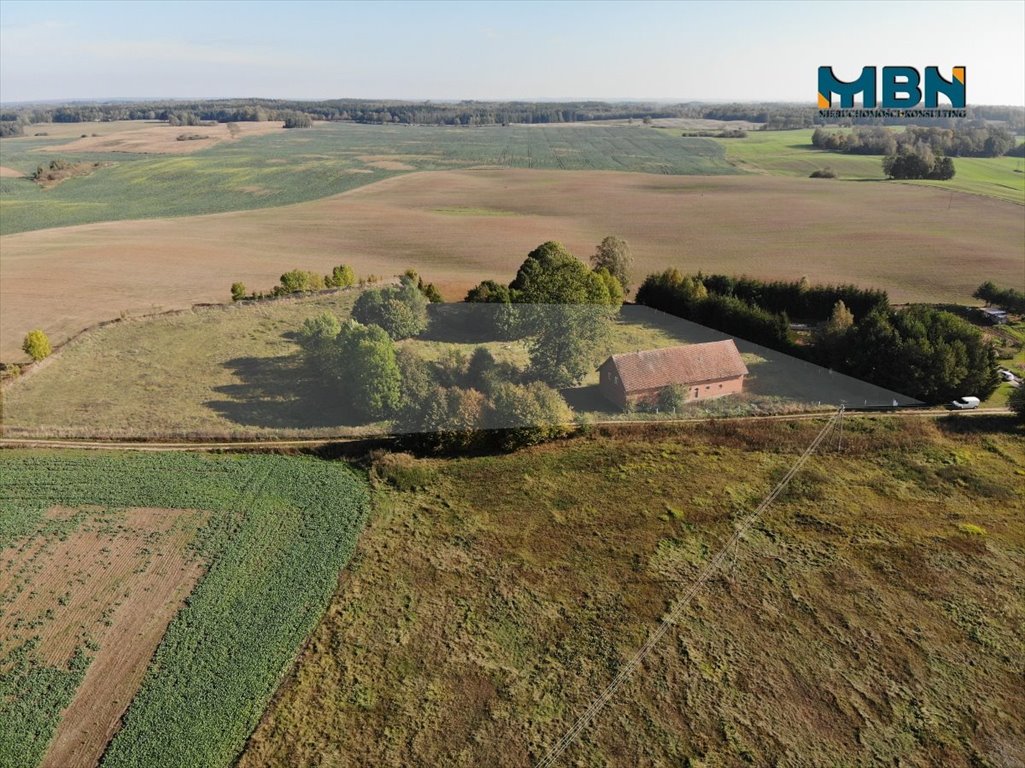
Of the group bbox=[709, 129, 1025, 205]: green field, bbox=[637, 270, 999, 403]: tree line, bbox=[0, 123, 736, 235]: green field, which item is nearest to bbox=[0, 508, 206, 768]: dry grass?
bbox=[637, 270, 999, 403]: tree line

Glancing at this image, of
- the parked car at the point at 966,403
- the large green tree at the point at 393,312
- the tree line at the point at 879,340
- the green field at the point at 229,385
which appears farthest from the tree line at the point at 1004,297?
the large green tree at the point at 393,312

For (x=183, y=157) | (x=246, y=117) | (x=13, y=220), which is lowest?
(x=13, y=220)

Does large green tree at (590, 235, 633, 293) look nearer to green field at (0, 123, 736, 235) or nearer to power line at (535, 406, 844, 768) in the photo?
power line at (535, 406, 844, 768)

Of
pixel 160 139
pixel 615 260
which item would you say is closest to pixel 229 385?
pixel 615 260

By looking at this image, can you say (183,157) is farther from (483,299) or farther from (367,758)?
(367,758)

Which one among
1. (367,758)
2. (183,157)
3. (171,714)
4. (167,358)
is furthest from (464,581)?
(183,157)
